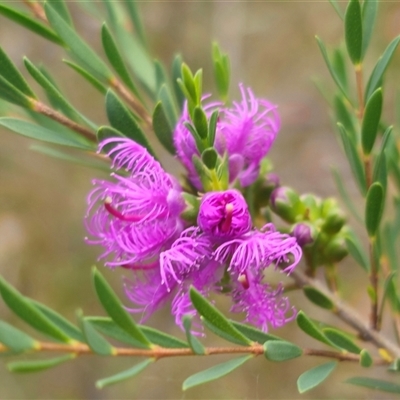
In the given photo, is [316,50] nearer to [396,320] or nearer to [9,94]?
[396,320]

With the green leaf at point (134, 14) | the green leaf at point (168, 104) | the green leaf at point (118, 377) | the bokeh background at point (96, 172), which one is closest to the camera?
the green leaf at point (118, 377)

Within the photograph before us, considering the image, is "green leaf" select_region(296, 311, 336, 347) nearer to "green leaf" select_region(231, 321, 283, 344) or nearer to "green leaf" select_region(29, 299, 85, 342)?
"green leaf" select_region(231, 321, 283, 344)

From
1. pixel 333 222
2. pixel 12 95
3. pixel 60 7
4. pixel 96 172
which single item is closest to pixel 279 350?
pixel 333 222

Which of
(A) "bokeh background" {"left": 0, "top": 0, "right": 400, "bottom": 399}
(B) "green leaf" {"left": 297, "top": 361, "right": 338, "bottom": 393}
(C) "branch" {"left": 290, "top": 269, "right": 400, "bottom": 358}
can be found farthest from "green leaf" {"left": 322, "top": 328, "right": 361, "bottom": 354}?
(A) "bokeh background" {"left": 0, "top": 0, "right": 400, "bottom": 399}

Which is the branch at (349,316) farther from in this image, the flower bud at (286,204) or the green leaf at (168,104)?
the green leaf at (168,104)

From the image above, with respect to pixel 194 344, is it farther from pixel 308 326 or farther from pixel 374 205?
pixel 374 205

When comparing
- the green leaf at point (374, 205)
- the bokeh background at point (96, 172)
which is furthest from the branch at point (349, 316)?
the bokeh background at point (96, 172)
